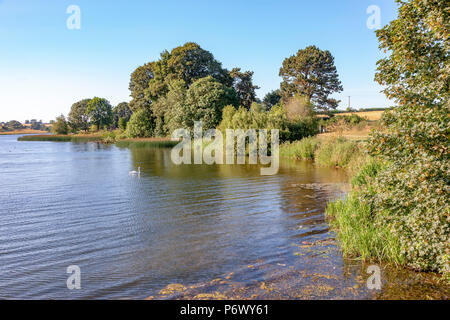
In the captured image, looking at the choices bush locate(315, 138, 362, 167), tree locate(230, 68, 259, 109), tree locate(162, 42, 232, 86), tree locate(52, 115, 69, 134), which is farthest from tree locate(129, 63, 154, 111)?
bush locate(315, 138, 362, 167)

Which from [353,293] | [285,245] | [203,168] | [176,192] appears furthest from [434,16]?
[203,168]

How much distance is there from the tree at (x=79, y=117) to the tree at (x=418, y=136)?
115535 mm

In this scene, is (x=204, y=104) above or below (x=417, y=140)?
above

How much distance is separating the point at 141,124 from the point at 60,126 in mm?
53441

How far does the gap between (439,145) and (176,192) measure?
1339cm

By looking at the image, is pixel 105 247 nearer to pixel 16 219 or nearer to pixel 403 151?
pixel 16 219

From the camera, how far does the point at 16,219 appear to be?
12633mm

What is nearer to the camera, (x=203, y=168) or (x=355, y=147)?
(x=355, y=147)

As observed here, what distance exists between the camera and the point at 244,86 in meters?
71.4

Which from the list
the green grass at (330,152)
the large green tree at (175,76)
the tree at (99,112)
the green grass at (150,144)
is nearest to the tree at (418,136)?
the green grass at (330,152)

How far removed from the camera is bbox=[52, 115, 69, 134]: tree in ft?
350

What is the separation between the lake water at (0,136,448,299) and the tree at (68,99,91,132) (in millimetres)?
100282

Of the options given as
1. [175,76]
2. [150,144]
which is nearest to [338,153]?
[150,144]

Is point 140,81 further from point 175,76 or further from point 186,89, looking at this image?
point 186,89
